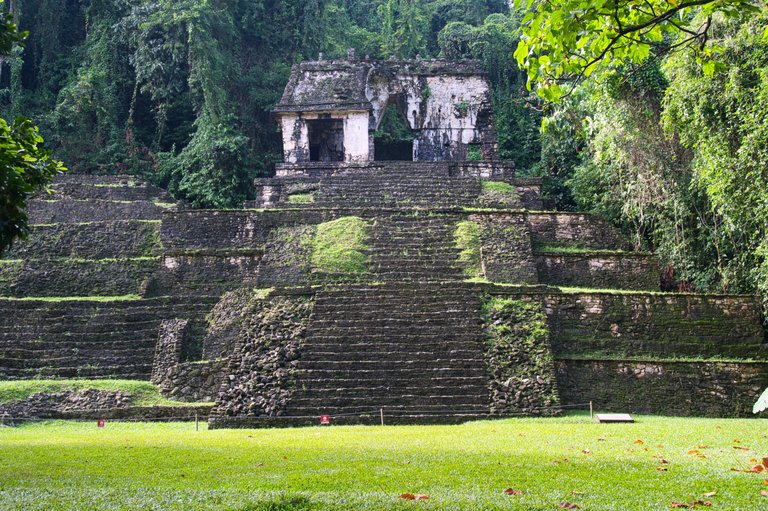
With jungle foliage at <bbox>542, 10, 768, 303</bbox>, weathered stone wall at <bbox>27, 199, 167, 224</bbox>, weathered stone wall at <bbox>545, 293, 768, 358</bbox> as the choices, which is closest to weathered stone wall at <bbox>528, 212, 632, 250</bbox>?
jungle foliage at <bbox>542, 10, 768, 303</bbox>

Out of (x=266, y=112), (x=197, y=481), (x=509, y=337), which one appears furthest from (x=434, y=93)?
(x=197, y=481)

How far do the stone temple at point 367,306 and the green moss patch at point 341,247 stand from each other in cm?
4

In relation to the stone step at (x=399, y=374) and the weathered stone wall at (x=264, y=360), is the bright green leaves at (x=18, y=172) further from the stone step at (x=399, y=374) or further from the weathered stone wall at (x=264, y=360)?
the stone step at (x=399, y=374)

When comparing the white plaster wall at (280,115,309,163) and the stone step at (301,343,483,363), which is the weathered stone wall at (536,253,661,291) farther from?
the white plaster wall at (280,115,309,163)

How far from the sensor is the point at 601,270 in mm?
15328

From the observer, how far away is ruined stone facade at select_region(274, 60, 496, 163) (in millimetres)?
21516

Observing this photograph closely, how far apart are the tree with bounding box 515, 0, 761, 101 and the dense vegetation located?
19.5 ft

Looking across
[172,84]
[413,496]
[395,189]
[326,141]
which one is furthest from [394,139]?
[413,496]

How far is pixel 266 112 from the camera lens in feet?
82.2

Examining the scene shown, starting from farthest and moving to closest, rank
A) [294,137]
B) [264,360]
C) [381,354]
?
[294,137] → [381,354] → [264,360]

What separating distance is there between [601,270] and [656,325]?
2.45 meters

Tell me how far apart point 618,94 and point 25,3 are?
18.0 meters

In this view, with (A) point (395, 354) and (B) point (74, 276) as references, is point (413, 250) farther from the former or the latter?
(B) point (74, 276)

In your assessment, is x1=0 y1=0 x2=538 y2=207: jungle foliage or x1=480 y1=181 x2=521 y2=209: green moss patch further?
x1=0 y1=0 x2=538 y2=207: jungle foliage
